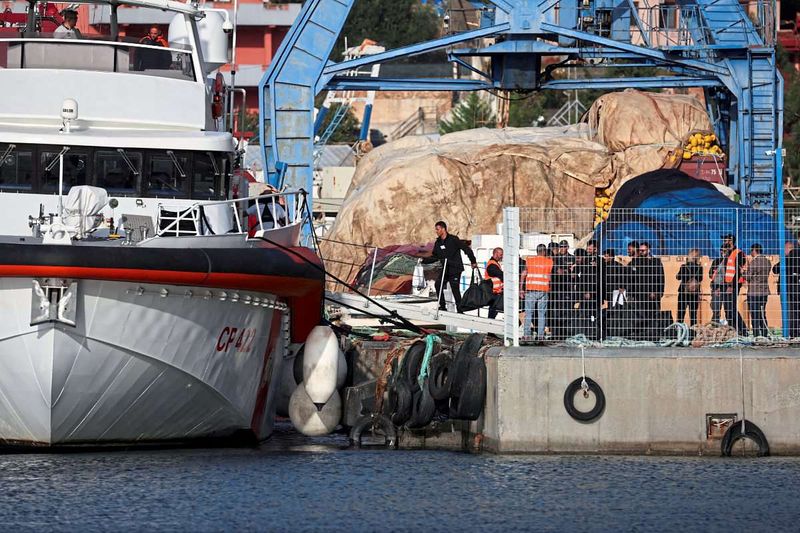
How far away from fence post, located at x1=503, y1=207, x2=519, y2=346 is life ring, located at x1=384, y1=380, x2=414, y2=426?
125 cm

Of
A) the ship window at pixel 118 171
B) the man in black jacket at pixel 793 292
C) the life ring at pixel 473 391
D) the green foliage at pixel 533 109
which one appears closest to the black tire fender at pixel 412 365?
the life ring at pixel 473 391

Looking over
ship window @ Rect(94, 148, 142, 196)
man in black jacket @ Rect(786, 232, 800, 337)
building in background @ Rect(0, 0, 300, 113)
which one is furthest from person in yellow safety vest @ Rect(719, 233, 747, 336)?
building in background @ Rect(0, 0, 300, 113)

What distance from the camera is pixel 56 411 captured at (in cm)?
1326

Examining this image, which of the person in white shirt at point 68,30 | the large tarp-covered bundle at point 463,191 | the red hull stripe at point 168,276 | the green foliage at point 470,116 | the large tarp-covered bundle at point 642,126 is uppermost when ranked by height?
the green foliage at point 470,116

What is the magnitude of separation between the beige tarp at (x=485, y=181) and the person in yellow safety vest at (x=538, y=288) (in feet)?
41.5

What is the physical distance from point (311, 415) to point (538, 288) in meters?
2.89

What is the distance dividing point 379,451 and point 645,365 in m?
2.93

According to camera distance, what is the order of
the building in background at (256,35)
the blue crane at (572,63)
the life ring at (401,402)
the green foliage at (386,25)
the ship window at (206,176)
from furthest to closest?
1. the green foliage at (386,25)
2. the building in background at (256,35)
3. the blue crane at (572,63)
4. the life ring at (401,402)
5. the ship window at (206,176)

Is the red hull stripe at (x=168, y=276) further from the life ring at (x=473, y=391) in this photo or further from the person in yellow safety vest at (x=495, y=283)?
the person in yellow safety vest at (x=495, y=283)

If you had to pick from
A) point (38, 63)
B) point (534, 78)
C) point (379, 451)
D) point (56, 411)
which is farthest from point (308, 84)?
point (56, 411)

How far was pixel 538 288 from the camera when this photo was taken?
48.9 feet

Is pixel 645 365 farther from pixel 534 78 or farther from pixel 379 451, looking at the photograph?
pixel 534 78

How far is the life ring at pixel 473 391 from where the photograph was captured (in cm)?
1453

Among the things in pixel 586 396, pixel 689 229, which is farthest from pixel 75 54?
pixel 689 229
